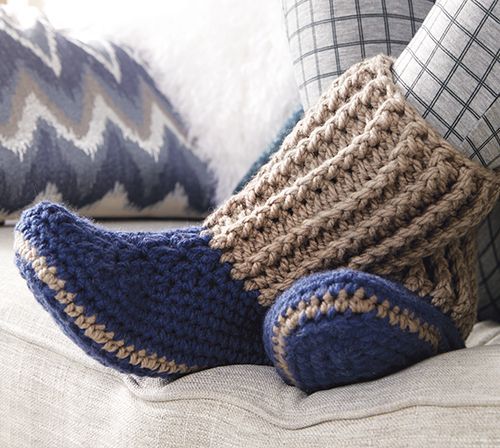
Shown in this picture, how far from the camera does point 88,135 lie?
1.01 m

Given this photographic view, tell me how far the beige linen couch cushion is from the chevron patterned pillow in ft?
0.69

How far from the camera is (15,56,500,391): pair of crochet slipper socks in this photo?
55 cm

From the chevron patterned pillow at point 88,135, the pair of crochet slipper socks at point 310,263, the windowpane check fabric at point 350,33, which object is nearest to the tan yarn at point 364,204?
the pair of crochet slipper socks at point 310,263

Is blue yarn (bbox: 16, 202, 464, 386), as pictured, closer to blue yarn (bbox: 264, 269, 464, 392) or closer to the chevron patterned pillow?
blue yarn (bbox: 264, 269, 464, 392)

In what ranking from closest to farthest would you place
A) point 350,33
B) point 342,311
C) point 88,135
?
point 342,311
point 350,33
point 88,135

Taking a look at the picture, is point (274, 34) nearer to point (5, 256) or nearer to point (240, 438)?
point (5, 256)

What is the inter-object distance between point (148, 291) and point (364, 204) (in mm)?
175

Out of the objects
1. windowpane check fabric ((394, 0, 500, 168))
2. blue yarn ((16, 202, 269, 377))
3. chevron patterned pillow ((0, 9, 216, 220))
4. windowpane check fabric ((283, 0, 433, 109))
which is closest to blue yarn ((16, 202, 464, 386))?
blue yarn ((16, 202, 269, 377))

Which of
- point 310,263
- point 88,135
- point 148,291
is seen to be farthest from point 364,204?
point 88,135

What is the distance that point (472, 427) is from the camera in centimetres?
48

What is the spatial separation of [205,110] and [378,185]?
0.57 metres

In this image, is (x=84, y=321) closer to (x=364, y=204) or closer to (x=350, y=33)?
(x=364, y=204)

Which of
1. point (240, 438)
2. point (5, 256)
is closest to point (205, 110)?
point (5, 256)

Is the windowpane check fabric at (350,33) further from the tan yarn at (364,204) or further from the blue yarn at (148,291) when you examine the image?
the blue yarn at (148,291)
